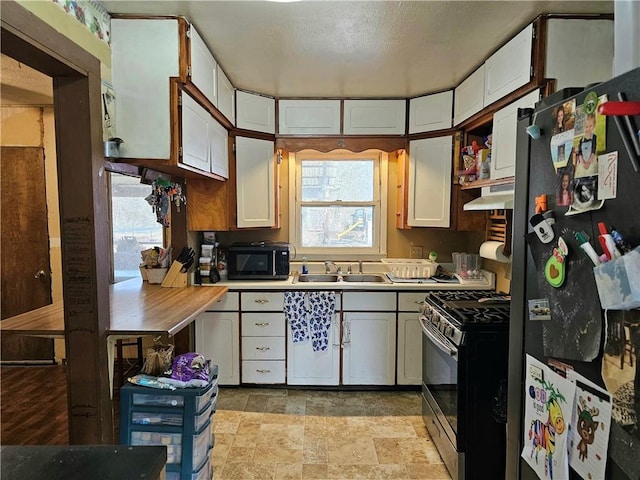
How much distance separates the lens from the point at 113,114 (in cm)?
200

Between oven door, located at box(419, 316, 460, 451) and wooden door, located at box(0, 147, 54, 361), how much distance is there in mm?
3389

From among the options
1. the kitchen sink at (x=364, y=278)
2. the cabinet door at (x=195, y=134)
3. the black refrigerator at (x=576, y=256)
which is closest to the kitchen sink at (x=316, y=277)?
the kitchen sink at (x=364, y=278)

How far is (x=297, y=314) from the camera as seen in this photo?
2977 millimetres

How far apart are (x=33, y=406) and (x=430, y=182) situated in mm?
3553

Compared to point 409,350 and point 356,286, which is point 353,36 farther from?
point 409,350

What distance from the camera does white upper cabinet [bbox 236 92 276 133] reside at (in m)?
3.04

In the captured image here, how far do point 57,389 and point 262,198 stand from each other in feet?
7.55

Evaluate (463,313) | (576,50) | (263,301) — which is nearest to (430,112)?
(576,50)

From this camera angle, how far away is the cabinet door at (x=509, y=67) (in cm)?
196

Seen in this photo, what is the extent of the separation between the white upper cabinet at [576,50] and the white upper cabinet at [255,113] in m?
2.05

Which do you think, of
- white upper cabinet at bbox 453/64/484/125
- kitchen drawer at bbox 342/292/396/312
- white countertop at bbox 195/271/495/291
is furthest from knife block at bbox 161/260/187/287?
white upper cabinet at bbox 453/64/484/125

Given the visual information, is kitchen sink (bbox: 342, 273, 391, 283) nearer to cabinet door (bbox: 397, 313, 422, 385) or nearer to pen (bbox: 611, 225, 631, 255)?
cabinet door (bbox: 397, 313, 422, 385)

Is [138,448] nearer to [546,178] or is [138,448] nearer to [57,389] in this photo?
[546,178]

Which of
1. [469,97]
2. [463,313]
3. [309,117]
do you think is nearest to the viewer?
[463,313]
